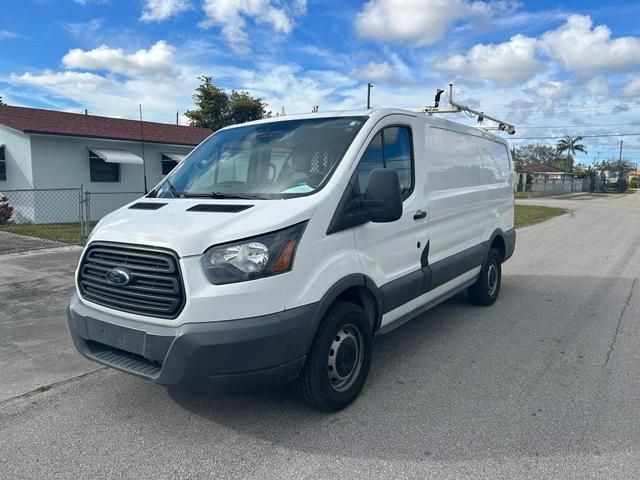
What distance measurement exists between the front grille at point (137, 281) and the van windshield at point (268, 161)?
0.82m

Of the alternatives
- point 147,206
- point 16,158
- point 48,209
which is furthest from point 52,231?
point 147,206

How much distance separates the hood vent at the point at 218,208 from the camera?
3.04 metres

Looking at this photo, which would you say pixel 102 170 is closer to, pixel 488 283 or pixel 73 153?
pixel 73 153

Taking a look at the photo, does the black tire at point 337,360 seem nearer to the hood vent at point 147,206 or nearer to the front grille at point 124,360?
the front grille at point 124,360

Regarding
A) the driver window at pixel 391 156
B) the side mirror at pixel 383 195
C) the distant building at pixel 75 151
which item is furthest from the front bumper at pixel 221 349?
the distant building at pixel 75 151

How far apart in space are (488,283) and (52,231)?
38.5ft

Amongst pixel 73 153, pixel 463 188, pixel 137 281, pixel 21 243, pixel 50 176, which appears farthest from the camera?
pixel 73 153

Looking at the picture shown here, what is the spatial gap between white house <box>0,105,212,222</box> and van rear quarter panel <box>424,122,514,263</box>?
36.1ft

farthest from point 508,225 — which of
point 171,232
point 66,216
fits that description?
point 66,216

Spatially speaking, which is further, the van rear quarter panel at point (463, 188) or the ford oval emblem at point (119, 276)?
the van rear quarter panel at point (463, 188)

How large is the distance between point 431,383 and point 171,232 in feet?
7.87

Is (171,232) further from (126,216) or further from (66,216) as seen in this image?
(66,216)

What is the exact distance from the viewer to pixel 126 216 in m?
3.32

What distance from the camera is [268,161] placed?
3.75 meters
